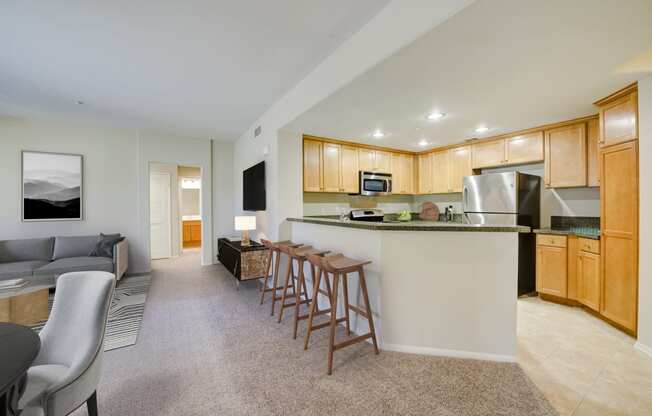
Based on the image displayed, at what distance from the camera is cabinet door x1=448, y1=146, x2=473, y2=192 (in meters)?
4.50

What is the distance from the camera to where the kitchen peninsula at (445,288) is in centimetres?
213

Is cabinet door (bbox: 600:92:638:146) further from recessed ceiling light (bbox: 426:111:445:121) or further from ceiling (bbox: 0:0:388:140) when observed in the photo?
ceiling (bbox: 0:0:388:140)

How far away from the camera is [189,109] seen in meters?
3.81

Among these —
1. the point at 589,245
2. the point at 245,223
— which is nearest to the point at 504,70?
the point at 589,245

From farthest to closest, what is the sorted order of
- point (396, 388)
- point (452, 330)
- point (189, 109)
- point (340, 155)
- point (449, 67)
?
point (340, 155) < point (189, 109) < point (452, 330) < point (449, 67) < point (396, 388)

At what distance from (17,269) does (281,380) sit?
404 cm

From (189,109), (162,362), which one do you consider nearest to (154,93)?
(189,109)

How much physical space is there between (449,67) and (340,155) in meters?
2.50

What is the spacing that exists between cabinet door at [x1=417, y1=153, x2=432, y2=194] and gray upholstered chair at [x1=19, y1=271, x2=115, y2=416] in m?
4.98

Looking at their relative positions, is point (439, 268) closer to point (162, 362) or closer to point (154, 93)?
point (162, 362)

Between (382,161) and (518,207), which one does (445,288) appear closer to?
(518,207)

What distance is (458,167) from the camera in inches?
182

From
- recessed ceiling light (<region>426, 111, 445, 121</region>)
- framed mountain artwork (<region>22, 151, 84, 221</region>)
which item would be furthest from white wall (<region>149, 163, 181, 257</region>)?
recessed ceiling light (<region>426, 111, 445, 121</region>)

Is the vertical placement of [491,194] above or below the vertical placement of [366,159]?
below
